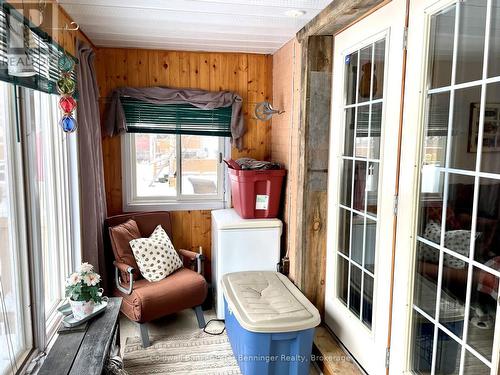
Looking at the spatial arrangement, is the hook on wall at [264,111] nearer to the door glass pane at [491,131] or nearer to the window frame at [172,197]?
the window frame at [172,197]

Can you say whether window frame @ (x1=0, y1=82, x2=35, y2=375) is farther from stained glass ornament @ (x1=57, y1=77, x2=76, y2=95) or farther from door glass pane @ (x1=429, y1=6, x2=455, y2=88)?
door glass pane @ (x1=429, y1=6, x2=455, y2=88)

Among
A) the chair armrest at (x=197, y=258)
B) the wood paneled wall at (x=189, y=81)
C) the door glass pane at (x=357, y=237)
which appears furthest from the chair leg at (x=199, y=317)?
the door glass pane at (x=357, y=237)

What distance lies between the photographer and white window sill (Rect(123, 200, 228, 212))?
3.51 meters

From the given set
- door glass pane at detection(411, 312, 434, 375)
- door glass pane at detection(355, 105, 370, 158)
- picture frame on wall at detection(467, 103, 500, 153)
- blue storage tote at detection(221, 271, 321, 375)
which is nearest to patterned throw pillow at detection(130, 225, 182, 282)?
blue storage tote at detection(221, 271, 321, 375)

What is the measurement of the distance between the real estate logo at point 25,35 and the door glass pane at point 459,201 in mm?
1748

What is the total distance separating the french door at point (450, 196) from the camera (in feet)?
4.30

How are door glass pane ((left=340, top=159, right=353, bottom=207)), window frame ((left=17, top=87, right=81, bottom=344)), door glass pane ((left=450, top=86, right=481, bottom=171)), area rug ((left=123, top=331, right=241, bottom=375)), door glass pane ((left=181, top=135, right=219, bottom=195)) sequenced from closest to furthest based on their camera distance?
door glass pane ((left=450, top=86, right=481, bottom=171))
window frame ((left=17, top=87, right=81, bottom=344))
door glass pane ((left=340, top=159, right=353, bottom=207))
area rug ((left=123, top=331, right=241, bottom=375))
door glass pane ((left=181, top=135, right=219, bottom=195))

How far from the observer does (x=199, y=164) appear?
12.0 ft

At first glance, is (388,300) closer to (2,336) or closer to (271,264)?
(271,264)

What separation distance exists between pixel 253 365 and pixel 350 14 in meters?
2.09

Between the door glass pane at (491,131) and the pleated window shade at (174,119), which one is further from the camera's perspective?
the pleated window shade at (174,119)

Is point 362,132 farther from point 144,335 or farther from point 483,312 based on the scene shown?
point 144,335

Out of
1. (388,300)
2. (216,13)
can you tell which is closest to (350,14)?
(216,13)

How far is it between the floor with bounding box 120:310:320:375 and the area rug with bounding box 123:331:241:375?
0.25 feet
